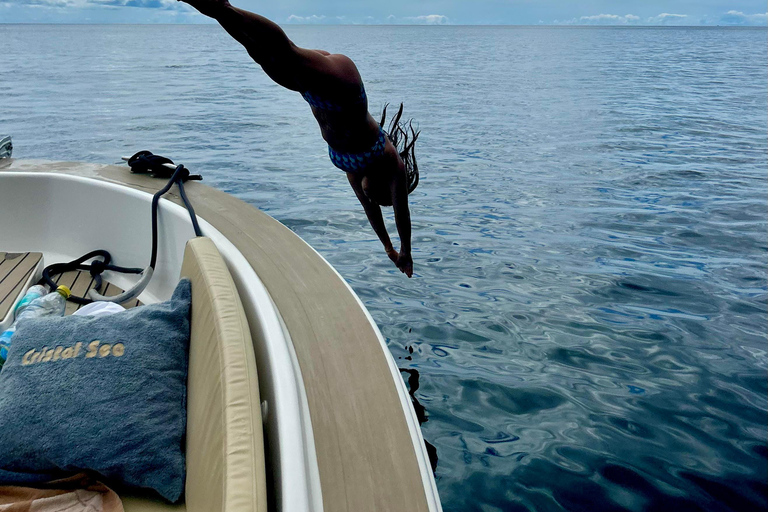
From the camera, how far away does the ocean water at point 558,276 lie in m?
2.89

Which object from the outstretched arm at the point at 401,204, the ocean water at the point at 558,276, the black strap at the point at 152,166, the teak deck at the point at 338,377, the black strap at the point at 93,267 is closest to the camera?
the teak deck at the point at 338,377

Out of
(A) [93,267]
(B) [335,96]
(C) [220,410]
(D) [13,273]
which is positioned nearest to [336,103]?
(B) [335,96]

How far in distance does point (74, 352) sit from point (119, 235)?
179 cm

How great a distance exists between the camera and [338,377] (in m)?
1.74

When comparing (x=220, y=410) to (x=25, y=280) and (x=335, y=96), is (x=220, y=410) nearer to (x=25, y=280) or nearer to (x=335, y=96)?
(x=335, y=96)

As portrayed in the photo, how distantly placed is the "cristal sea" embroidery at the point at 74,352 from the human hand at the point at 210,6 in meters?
1.19

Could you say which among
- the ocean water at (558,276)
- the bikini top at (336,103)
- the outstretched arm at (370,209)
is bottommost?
the ocean water at (558,276)

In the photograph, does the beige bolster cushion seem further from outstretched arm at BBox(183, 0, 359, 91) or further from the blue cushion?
outstretched arm at BBox(183, 0, 359, 91)

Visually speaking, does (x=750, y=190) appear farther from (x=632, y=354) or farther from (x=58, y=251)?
(x=58, y=251)

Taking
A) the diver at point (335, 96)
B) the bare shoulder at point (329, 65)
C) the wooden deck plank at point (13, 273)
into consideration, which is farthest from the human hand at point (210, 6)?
the wooden deck plank at point (13, 273)

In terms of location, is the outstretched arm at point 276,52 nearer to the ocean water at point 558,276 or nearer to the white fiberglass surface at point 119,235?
the white fiberglass surface at point 119,235

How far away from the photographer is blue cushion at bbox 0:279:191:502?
64.6 inches

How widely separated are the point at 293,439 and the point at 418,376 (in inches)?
92.9

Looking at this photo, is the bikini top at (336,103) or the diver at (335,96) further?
the bikini top at (336,103)
